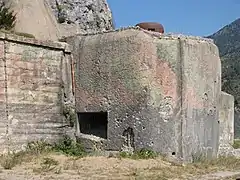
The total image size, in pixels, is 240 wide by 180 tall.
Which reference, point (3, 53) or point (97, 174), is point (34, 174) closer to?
point (97, 174)

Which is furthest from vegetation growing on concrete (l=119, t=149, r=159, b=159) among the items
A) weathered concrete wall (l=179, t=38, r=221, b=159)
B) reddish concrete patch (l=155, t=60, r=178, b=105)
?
reddish concrete patch (l=155, t=60, r=178, b=105)

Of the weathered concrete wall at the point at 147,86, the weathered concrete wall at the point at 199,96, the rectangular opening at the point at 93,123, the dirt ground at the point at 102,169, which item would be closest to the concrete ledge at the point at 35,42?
the weathered concrete wall at the point at 147,86

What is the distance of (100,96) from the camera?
14.5 m

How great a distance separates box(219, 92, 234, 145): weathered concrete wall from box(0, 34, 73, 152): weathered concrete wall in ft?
21.2

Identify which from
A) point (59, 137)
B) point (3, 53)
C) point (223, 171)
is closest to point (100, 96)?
point (59, 137)

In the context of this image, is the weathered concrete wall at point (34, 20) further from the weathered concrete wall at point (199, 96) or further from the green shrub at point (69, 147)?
the weathered concrete wall at point (199, 96)

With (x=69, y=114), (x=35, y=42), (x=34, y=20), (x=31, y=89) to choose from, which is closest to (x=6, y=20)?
(x=34, y=20)

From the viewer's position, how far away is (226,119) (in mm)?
19375

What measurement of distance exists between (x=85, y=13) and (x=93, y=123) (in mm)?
12195

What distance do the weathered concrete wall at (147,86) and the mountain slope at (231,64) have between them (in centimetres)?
1216

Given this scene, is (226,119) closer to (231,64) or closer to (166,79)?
(166,79)

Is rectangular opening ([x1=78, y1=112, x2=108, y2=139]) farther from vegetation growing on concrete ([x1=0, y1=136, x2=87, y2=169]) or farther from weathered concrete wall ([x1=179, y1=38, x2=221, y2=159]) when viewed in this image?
weathered concrete wall ([x1=179, y1=38, x2=221, y2=159])

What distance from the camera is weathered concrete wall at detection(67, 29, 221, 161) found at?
14.0 metres

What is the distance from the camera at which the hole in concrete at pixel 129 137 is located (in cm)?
1409
